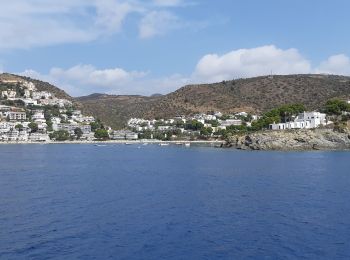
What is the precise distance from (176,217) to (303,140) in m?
80.1

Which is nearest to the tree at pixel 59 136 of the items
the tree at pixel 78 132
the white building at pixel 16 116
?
the tree at pixel 78 132

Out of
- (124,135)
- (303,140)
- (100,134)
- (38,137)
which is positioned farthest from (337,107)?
(38,137)

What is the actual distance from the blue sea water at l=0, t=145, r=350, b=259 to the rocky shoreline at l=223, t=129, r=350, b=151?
172ft

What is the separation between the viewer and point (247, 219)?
30672mm

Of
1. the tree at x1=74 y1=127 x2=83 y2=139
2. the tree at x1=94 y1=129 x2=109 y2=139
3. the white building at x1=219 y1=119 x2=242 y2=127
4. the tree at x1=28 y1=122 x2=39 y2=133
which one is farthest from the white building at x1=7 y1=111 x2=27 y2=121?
the white building at x1=219 y1=119 x2=242 y2=127

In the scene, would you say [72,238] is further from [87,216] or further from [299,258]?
[299,258]

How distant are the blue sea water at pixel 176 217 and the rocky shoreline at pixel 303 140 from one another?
5248cm

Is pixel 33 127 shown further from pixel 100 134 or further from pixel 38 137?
pixel 100 134

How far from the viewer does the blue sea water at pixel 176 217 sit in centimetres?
2388

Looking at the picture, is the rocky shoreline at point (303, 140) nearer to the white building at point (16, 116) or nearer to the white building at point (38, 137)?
the white building at point (38, 137)

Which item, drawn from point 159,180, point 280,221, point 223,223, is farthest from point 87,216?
point 159,180

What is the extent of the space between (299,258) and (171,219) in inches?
394

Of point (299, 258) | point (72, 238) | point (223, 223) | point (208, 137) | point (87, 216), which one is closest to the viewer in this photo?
point (299, 258)

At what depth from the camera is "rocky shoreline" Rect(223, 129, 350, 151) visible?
105562 mm
